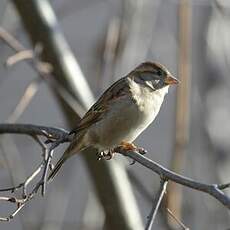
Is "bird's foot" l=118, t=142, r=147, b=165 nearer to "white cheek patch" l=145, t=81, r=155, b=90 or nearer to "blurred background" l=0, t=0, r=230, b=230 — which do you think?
"blurred background" l=0, t=0, r=230, b=230

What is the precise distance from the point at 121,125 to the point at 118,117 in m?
0.05

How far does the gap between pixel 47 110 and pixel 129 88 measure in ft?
14.9

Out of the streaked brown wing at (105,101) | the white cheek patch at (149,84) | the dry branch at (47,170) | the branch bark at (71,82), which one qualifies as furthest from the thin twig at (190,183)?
the branch bark at (71,82)

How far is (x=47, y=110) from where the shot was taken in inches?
333

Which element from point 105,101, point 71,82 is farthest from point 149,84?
point 71,82

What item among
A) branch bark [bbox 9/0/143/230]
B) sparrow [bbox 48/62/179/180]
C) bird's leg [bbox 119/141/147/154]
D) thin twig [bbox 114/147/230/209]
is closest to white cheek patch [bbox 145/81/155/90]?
sparrow [bbox 48/62/179/180]

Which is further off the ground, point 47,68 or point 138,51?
point 138,51

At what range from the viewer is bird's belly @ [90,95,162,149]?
3869 millimetres

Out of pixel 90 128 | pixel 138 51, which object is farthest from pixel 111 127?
pixel 138 51

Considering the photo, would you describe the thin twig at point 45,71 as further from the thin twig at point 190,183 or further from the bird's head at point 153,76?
the thin twig at point 190,183

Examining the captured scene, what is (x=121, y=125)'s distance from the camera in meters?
3.90

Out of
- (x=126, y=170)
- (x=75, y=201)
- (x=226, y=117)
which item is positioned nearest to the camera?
(x=126, y=170)

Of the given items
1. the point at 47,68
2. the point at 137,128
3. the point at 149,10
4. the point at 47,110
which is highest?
the point at 47,110

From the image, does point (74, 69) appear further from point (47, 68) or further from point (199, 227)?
point (199, 227)
